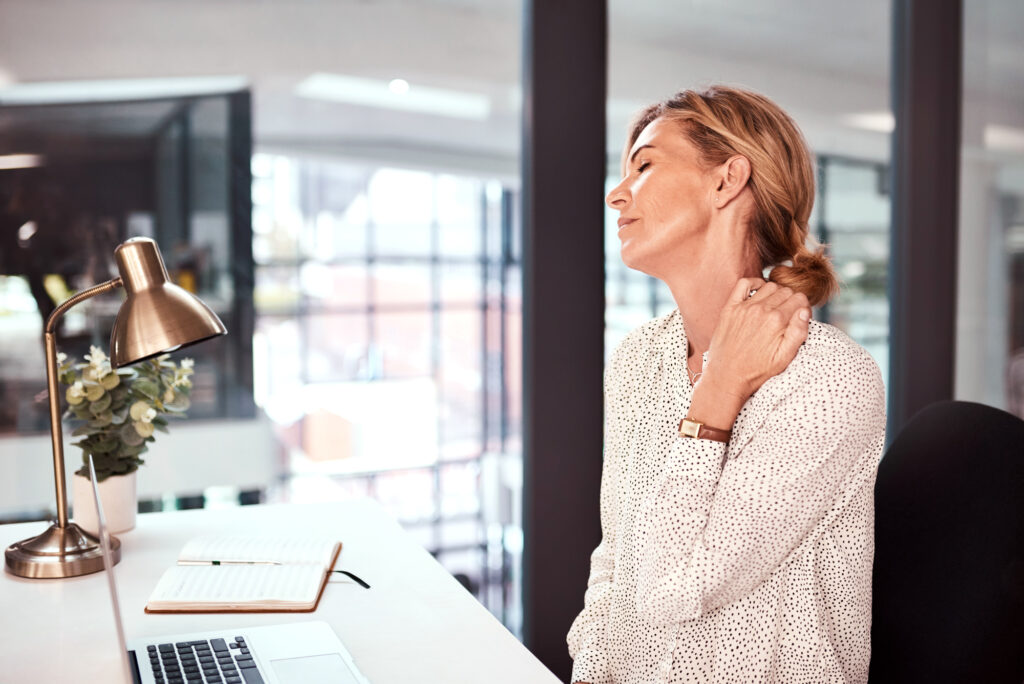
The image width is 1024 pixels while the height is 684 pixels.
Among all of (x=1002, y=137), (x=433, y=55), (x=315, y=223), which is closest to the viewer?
(x=315, y=223)

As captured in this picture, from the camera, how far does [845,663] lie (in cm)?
143

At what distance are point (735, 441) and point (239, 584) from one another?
79 cm

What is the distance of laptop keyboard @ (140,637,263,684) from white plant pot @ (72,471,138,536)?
603mm

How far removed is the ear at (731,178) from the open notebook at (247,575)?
2.89 ft

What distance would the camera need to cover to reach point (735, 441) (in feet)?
4.57

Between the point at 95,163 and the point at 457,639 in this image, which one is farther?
the point at 95,163

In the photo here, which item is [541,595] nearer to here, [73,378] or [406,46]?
[73,378]

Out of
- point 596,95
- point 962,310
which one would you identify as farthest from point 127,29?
point 962,310

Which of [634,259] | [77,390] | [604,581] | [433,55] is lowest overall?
[604,581]

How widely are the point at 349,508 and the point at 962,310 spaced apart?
2074 millimetres

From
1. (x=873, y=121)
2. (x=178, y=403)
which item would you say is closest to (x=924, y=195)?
(x=873, y=121)

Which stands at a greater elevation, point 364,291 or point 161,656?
point 364,291

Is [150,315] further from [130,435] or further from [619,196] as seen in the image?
[619,196]

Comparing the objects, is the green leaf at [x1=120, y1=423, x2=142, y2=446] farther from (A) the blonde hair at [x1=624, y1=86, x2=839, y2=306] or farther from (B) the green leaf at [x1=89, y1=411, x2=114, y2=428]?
(A) the blonde hair at [x1=624, y1=86, x2=839, y2=306]
